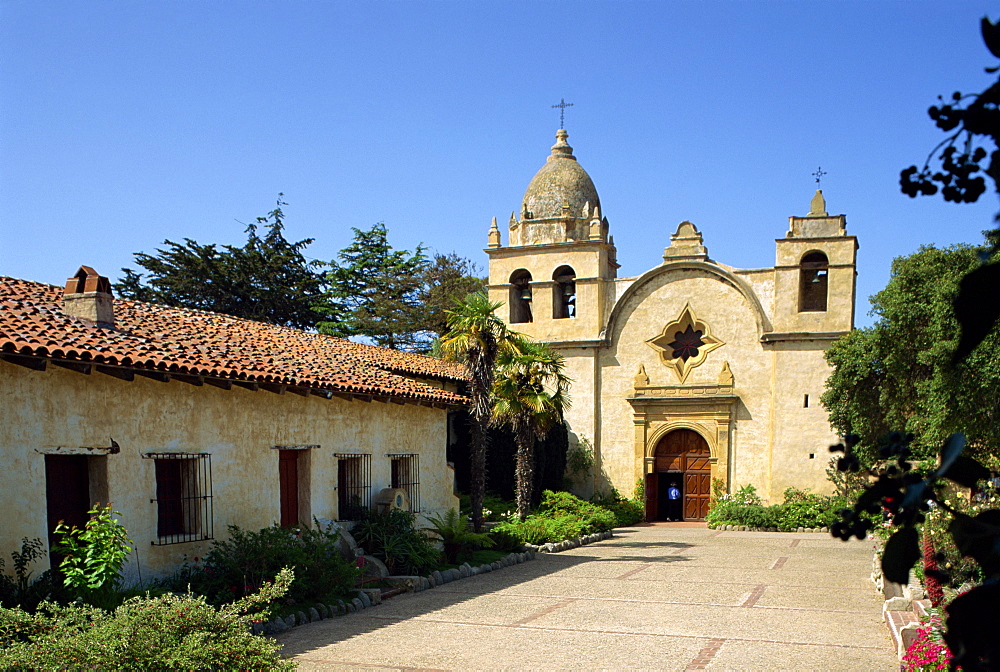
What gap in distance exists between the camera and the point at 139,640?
692cm

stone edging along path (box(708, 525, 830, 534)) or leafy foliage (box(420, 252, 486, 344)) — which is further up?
leafy foliage (box(420, 252, 486, 344))

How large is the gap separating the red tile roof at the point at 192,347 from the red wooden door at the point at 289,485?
146cm

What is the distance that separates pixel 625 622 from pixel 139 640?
7237 millimetres

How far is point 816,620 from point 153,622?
29.8 ft

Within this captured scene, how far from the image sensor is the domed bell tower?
102 feet

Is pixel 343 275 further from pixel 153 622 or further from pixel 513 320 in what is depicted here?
pixel 153 622

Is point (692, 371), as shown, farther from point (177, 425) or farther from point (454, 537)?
point (177, 425)

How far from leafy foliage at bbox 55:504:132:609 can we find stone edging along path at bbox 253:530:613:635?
1.91 meters

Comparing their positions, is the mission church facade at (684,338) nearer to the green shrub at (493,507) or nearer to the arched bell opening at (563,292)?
the arched bell opening at (563,292)

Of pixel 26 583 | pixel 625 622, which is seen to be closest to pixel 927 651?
pixel 625 622

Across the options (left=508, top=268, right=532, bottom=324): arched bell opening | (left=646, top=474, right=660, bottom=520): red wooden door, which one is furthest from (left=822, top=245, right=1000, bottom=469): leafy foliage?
(left=508, top=268, right=532, bottom=324): arched bell opening

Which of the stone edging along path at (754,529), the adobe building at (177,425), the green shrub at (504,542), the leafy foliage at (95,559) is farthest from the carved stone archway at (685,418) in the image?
the leafy foliage at (95,559)

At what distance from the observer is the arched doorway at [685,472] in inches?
1179

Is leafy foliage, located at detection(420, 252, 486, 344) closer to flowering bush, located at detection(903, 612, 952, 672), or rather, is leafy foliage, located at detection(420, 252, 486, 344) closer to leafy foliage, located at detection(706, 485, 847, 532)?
leafy foliage, located at detection(706, 485, 847, 532)
